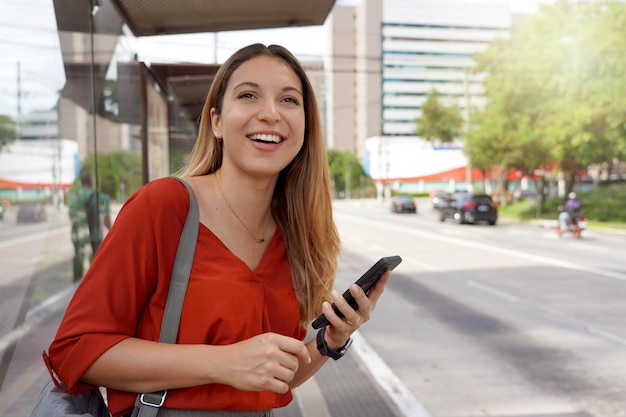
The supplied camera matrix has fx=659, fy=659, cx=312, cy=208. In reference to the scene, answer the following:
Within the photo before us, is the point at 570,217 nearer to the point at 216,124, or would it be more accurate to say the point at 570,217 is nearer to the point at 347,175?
the point at 216,124

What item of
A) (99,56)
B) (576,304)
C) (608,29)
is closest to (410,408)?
(99,56)

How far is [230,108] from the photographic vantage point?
70.0 inches

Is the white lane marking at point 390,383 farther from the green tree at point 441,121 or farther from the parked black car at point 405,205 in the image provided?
the green tree at point 441,121

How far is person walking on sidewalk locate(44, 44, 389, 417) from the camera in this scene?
1447mm

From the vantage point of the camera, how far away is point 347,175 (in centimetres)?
10250

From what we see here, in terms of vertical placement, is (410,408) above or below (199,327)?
below

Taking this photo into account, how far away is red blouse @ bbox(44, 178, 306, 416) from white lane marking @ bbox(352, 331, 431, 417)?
11.7ft

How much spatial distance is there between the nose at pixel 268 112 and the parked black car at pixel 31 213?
2.09m

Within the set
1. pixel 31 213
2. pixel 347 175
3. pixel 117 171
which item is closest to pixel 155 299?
pixel 31 213

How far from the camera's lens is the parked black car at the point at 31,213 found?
3426 millimetres

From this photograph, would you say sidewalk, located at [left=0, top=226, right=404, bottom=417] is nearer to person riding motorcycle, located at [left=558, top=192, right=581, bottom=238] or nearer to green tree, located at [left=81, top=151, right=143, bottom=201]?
green tree, located at [left=81, top=151, right=143, bottom=201]

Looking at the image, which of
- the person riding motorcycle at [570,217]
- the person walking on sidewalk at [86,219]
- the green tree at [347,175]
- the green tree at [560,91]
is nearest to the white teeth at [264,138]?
the person walking on sidewalk at [86,219]

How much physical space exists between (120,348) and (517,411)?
4217 millimetres

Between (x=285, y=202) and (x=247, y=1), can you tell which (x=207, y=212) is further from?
(x=247, y=1)
